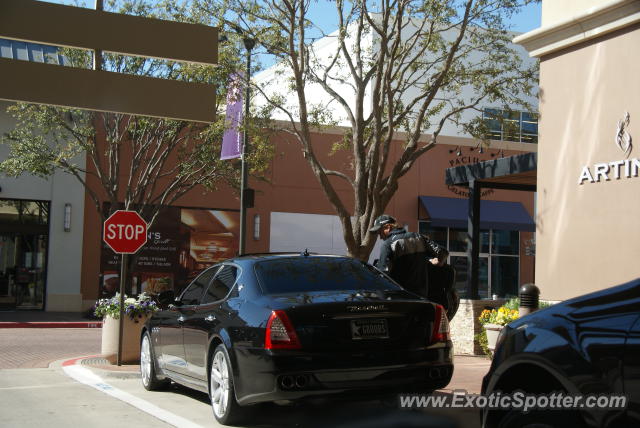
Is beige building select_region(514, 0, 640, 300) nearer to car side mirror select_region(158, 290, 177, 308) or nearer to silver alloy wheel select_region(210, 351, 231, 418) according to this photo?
car side mirror select_region(158, 290, 177, 308)

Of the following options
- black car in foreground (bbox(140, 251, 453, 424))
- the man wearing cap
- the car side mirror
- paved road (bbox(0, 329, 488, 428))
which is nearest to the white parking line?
paved road (bbox(0, 329, 488, 428))

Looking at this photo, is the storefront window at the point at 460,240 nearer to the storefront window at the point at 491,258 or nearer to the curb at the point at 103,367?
the storefront window at the point at 491,258

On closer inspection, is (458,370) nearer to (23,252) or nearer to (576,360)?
Result: (576,360)

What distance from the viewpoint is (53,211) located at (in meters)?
26.1

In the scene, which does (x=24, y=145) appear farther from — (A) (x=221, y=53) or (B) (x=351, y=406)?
(B) (x=351, y=406)

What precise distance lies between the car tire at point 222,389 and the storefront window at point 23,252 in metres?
20.5

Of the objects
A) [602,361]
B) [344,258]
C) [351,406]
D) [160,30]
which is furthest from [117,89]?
[602,361]

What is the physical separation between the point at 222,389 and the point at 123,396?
240 cm

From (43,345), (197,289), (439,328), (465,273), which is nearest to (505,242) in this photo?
(465,273)

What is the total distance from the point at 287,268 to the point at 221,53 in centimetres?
1017

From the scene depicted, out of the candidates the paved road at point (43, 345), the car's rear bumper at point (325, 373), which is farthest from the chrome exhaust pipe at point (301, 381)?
the paved road at point (43, 345)

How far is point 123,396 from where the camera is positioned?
8.88 meters

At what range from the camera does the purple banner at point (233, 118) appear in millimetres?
17516

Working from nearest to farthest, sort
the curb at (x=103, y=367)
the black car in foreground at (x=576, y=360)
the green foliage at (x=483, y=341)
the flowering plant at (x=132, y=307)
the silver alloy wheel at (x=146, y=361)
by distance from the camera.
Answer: the black car in foreground at (x=576, y=360) < the silver alloy wheel at (x=146, y=361) < the curb at (x=103, y=367) < the flowering plant at (x=132, y=307) < the green foliage at (x=483, y=341)
